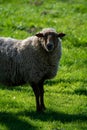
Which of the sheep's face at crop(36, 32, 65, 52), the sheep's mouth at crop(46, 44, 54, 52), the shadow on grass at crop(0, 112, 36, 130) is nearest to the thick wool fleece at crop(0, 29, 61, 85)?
the sheep's face at crop(36, 32, 65, 52)

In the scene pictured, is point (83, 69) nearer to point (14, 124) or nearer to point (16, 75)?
point (16, 75)

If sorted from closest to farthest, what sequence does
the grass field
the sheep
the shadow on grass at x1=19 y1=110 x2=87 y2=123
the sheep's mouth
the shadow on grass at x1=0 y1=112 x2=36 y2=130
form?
the shadow on grass at x1=0 y1=112 x2=36 y2=130 < the grass field < the shadow on grass at x1=19 y1=110 x2=87 y2=123 < the sheep's mouth < the sheep

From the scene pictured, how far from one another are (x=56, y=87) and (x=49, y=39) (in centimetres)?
228

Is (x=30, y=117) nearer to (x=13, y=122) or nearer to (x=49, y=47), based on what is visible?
(x=13, y=122)

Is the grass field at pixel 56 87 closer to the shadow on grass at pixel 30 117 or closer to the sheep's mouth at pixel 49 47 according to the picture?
the shadow on grass at pixel 30 117

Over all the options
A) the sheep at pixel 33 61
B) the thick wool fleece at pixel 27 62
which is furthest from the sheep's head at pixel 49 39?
the thick wool fleece at pixel 27 62

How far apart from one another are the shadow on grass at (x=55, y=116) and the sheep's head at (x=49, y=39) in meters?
1.32

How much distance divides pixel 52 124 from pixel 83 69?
4100 mm

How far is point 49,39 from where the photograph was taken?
31.7 ft

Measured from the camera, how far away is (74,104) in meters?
10.3

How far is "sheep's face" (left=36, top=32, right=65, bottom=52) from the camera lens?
377 inches

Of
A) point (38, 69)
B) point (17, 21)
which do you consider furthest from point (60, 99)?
point (17, 21)

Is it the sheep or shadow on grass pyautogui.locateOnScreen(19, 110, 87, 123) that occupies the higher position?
the sheep

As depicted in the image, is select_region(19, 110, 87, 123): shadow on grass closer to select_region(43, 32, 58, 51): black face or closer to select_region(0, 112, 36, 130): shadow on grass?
select_region(0, 112, 36, 130): shadow on grass
